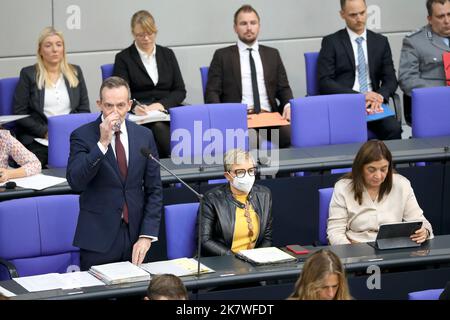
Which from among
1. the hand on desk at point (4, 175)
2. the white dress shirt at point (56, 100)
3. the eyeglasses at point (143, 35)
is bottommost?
the hand on desk at point (4, 175)

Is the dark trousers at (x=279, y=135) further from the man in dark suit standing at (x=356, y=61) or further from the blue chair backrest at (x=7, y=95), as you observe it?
the blue chair backrest at (x=7, y=95)

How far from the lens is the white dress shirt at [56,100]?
6801mm

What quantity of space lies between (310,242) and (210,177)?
693mm

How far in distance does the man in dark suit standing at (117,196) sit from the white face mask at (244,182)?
45 cm

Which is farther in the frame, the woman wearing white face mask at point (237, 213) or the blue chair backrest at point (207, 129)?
the blue chair backrest at point (207, 129)

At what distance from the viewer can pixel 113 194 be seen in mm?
4707

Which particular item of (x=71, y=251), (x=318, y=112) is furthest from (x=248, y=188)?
(x=318, y=112)

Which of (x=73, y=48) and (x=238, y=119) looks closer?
(x=238, y=119)

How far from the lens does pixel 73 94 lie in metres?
6.84

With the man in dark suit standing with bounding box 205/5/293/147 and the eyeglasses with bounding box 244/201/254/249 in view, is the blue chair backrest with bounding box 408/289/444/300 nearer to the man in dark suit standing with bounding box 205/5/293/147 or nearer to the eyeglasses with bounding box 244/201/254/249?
the eyeglasses with bounding box 244/201/254/249

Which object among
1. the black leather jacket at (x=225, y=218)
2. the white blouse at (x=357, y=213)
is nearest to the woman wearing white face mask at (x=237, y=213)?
the black leather jacket at (x=225, y=218)

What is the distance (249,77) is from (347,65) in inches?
28.3

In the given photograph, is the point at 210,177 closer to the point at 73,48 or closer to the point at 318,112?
the point at 318,112

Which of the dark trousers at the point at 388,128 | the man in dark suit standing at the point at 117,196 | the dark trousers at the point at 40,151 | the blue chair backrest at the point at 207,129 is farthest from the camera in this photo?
the dark trousers at the point at 388,128
